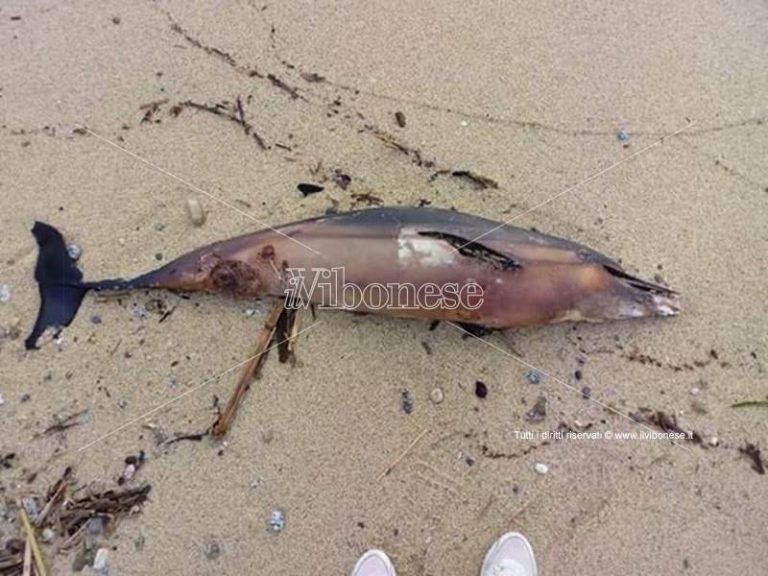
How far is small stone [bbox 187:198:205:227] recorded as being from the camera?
3252mm

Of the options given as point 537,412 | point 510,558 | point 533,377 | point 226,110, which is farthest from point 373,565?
point 226,110

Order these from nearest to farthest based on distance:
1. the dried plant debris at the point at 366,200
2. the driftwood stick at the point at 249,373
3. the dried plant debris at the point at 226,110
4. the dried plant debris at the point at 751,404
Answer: the driftwood stick at the point at 249,373 < the dried plant debris at the point at 751,404 < the dried plant debris at the point at 366,200 < the dried plant debris at the point at 226,110

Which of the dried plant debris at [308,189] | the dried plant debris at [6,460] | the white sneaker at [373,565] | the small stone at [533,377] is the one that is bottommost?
the white sneaker at [373,565]

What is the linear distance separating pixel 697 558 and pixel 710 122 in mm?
2139

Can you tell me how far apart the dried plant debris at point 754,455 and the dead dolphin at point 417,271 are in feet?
2.17

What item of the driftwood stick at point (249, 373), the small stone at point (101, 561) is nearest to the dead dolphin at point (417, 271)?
the driftwood stick at point (249, 373)

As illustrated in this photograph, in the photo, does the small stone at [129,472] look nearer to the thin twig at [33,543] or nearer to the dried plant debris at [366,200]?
the thin twig at [33,543]

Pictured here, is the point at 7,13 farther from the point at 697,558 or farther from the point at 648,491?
the point at 697,558

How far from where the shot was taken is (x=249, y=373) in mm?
3047

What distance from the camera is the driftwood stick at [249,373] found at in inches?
117

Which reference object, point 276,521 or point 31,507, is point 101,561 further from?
point 276,521

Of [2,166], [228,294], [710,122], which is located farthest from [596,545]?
[2,166]

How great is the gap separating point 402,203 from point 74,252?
1556mm

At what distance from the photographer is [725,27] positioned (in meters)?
3.77
